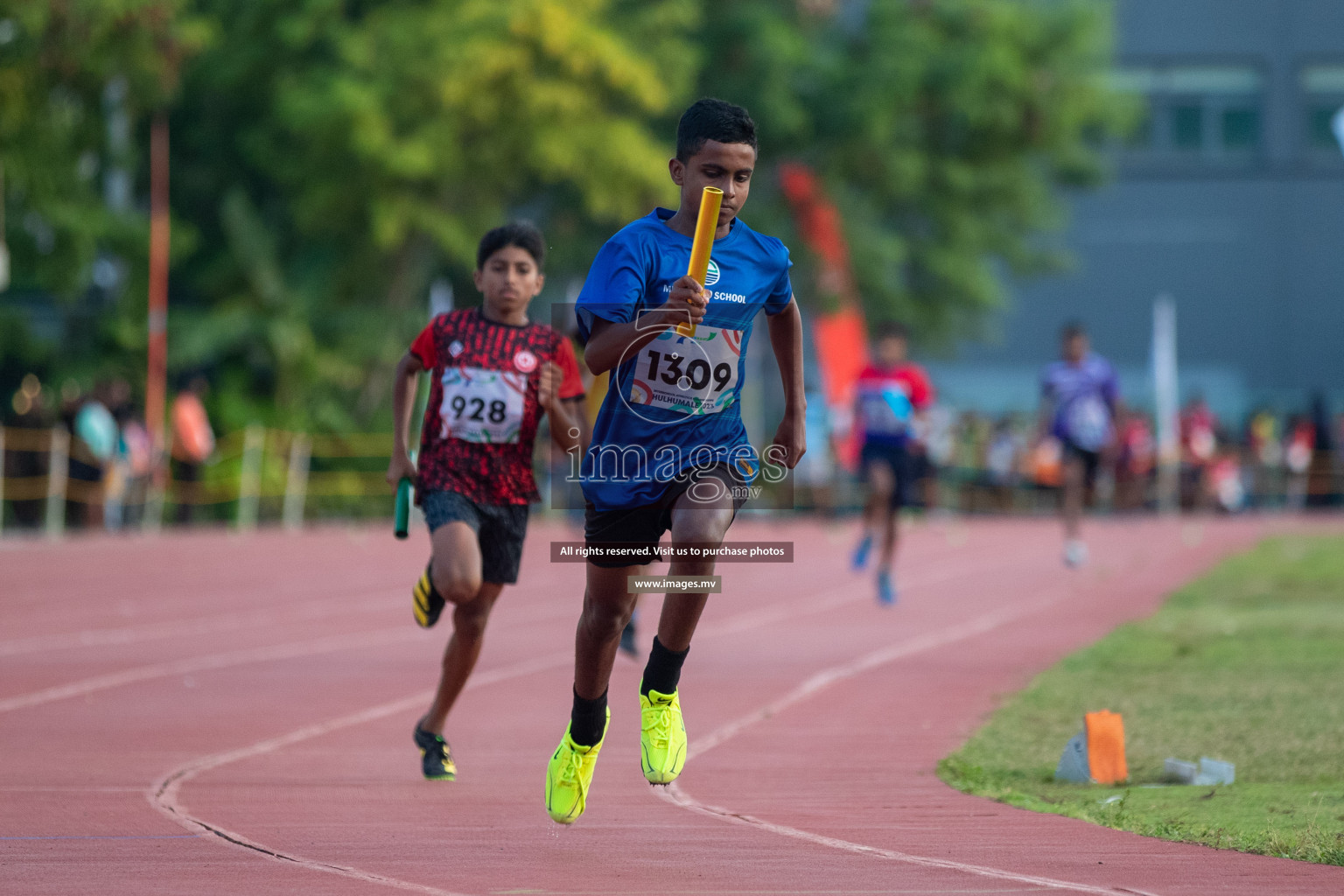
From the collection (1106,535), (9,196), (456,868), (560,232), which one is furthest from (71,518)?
(456,868)

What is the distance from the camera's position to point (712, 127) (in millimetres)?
5453

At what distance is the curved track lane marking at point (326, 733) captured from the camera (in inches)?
206

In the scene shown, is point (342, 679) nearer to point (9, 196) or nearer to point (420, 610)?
point (420, 610)

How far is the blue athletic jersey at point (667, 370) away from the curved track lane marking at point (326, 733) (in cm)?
126

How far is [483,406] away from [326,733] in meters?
Result: 1.95

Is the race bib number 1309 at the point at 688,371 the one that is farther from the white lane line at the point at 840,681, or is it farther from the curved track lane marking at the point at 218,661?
the curved track lane marking at the point at 218,661

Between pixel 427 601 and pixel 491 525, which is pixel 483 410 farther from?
pixel 427 601

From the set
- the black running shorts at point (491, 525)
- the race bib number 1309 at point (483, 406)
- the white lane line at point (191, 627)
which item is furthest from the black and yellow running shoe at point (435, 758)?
the white lane line at point (191, 627)

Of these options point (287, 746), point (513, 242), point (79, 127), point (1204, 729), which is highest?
point (79, 127)

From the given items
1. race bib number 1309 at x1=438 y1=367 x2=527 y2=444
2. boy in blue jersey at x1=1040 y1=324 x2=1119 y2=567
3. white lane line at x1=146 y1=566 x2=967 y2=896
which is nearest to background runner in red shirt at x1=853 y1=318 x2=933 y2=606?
white lane line at x1=146 y1=566 x2=967 y2=896

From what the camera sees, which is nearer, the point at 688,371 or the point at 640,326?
the point at 640,326

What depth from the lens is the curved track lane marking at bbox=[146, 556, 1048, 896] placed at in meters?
5.24

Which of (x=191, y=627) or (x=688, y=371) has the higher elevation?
(x=688, y=371)

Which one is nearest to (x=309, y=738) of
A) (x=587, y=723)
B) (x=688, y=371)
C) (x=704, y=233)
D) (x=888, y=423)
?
(x=587, y=723)
